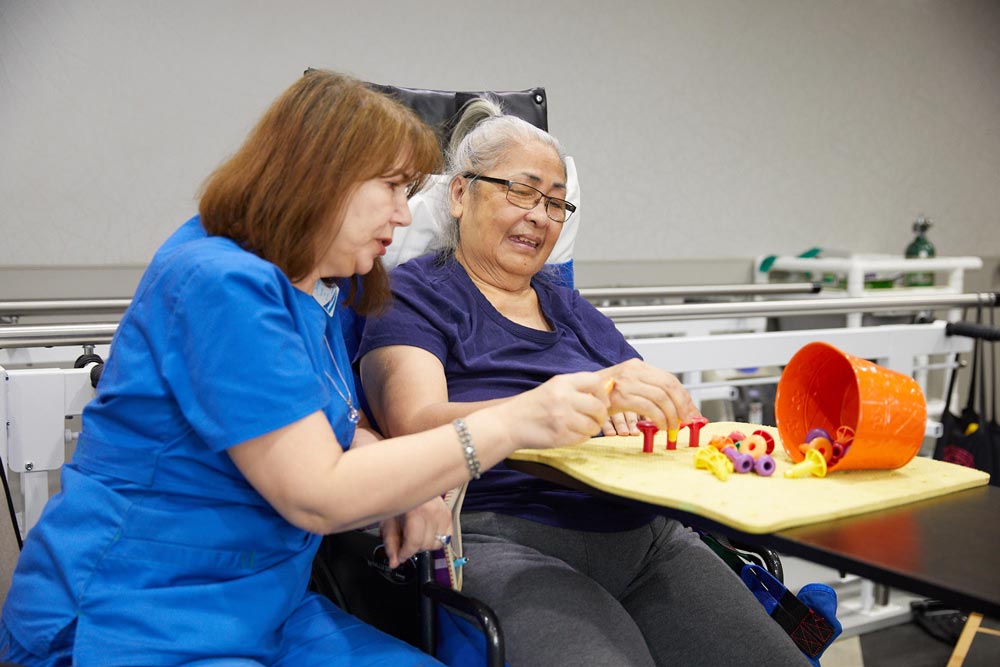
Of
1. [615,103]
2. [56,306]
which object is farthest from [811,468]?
[615,103]

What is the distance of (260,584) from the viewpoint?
1.11 m

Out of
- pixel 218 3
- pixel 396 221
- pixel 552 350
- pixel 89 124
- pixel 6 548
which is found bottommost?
pixel 6 548

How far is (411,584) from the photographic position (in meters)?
1.38

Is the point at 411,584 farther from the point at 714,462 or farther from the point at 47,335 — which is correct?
the point at 47,335

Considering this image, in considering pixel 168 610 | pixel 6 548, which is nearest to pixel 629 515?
pixel 168 610

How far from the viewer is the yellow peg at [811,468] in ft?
3.70

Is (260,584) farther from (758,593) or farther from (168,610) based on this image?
(758,593)

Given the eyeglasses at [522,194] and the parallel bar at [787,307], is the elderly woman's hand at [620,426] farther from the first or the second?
the parallel bar at [787,307]

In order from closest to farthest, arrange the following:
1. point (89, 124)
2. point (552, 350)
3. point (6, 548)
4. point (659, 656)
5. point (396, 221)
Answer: point (396, 221) → point (659, 656) → point (6, 548) → point (552, 350) → point (89, 124)

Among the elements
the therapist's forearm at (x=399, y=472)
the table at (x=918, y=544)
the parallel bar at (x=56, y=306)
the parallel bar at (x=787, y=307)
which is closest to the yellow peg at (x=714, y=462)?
the table at (x=918, y=544)

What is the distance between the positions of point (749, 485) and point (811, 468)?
113 mm

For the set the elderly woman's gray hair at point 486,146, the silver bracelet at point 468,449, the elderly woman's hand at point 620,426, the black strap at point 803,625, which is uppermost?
the elderly woman's gray hair at point 486,146

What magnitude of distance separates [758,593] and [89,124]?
8.12 feet

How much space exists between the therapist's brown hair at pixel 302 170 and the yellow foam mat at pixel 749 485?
0.43 m
